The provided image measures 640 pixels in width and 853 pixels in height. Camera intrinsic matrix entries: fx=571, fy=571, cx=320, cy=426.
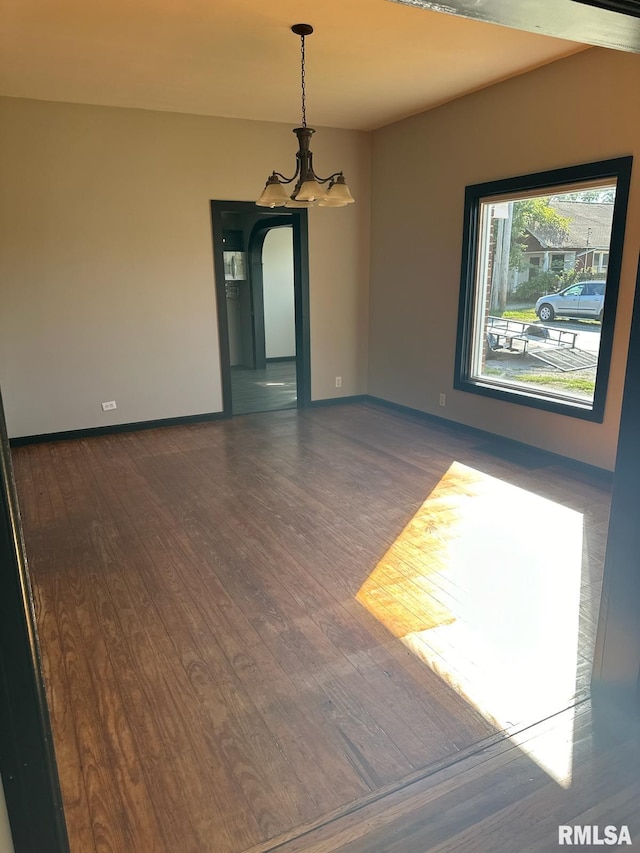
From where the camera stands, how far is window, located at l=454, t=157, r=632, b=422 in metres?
3.96

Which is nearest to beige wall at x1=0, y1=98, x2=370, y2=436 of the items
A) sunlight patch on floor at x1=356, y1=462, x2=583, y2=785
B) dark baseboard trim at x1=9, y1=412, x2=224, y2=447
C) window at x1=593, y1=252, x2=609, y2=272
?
dark baseboard trim at x1=9, y1=412, x2=224, y2=447

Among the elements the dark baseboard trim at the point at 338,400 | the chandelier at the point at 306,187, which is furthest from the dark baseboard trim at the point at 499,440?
the chandelier at the point at 306,187

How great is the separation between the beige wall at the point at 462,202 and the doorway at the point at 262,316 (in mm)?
1163

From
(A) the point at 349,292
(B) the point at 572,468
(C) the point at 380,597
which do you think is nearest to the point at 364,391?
(A) the point at 349,292

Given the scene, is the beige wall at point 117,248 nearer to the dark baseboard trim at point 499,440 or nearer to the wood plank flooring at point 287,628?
the wood plank flooring at point 287,628

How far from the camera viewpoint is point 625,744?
1817 millimetres

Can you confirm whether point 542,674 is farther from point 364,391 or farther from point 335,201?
point 364,391

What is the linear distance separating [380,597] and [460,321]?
3.24m

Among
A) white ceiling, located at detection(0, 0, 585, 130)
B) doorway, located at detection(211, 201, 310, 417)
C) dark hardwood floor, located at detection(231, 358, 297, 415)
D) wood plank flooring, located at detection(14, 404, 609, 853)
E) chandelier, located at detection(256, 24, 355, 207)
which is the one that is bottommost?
wood plank flooring, located at detection(14, 404, 609, 853)

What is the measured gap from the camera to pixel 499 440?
5.02 meters

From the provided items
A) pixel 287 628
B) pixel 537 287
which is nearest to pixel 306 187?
pixel 537 287

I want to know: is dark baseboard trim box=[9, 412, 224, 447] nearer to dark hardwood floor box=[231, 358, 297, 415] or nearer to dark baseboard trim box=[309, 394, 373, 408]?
dark hardwood floor box=[231, 358, 297, 415]

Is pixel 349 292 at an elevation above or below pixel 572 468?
above

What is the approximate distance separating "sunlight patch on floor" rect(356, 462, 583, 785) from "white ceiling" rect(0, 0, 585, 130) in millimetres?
2910
